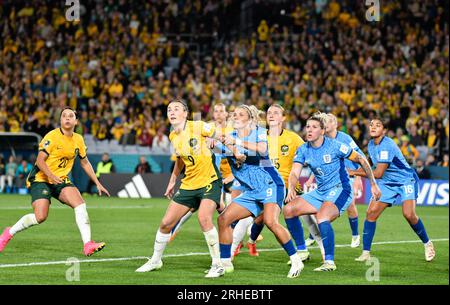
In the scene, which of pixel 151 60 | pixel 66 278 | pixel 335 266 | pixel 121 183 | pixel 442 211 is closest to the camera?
pixel 66 278

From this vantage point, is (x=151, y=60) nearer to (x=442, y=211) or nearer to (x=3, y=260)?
(x=442, y=211)

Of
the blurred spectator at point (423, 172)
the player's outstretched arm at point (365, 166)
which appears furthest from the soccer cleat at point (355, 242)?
the blurred spectator at point (423, 172)

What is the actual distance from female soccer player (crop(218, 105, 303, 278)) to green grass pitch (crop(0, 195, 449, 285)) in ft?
1.34

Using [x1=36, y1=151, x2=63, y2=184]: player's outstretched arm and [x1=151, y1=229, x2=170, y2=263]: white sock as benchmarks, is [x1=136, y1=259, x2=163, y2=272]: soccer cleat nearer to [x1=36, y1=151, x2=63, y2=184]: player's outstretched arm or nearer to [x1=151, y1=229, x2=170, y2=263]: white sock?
[x1=151, y1=229, x2=170, y2=263]: white sock

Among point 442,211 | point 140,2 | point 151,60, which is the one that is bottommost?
point 442,211

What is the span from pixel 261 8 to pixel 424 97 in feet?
30.9

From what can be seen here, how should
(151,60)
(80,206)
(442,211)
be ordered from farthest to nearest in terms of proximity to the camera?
(151,60)
(442,211)
(80,206)

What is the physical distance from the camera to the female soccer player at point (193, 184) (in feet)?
36.0

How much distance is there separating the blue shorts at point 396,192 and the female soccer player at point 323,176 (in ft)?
4.56

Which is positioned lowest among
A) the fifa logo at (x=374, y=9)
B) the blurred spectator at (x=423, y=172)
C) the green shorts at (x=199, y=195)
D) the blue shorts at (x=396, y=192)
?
the blurred spectator at (x=423, y=172)

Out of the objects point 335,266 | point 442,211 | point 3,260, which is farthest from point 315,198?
point 442,211

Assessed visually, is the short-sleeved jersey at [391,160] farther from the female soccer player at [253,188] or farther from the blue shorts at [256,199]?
the blue shorts at [256,199]

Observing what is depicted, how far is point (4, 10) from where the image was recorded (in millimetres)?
36125

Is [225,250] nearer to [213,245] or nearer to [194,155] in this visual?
[213,245]
